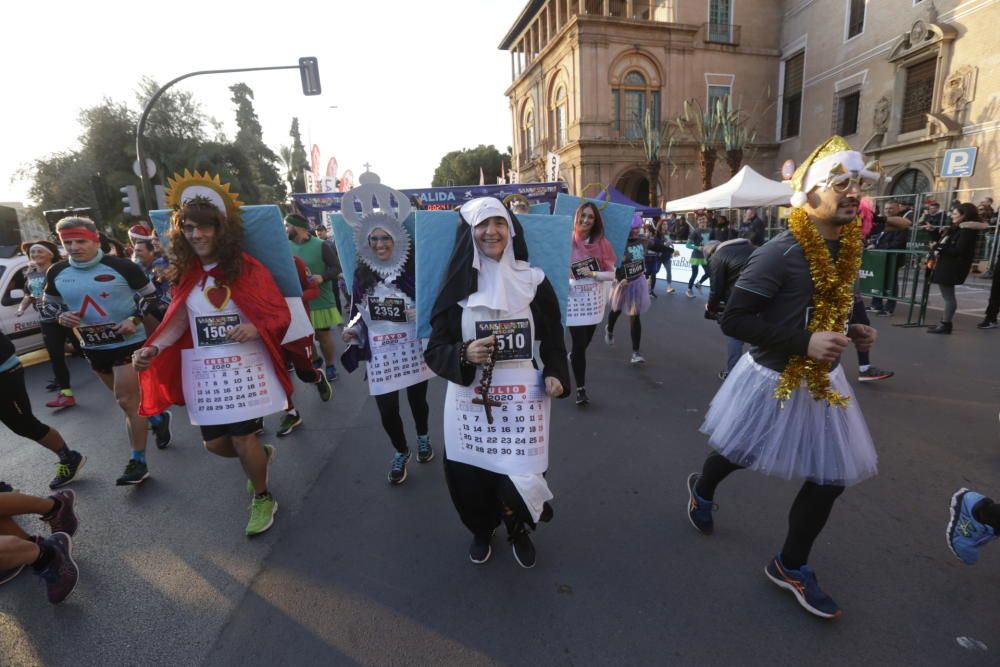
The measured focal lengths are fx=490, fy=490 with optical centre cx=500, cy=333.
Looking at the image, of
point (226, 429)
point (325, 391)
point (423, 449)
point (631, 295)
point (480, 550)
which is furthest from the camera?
point (631, 295)

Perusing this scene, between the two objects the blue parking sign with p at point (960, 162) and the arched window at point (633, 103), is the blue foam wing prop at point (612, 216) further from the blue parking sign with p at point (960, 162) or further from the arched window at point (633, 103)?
the arched window at point (633, 103)

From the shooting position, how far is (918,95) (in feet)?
62.5

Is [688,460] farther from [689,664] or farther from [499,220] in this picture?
[499,220]

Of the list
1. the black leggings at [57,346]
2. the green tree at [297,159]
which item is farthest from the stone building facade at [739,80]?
the green tree at [297,159]

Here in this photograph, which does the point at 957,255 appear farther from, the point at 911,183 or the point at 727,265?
the point at 911,183

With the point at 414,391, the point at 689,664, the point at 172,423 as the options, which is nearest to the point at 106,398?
the point at 172,423

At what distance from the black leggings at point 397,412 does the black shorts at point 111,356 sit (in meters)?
2.19

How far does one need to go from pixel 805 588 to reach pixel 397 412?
2665mm

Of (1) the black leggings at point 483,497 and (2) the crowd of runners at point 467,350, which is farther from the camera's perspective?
(1) the black leggings at point 483,497

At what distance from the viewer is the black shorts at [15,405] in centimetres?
334

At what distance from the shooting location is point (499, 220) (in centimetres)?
231

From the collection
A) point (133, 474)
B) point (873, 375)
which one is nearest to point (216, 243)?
point (133, 474)

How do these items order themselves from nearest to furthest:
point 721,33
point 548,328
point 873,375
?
point 548,328 → point 873,375 → point 721,33

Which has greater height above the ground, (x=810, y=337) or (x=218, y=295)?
(x=218, y=295)
